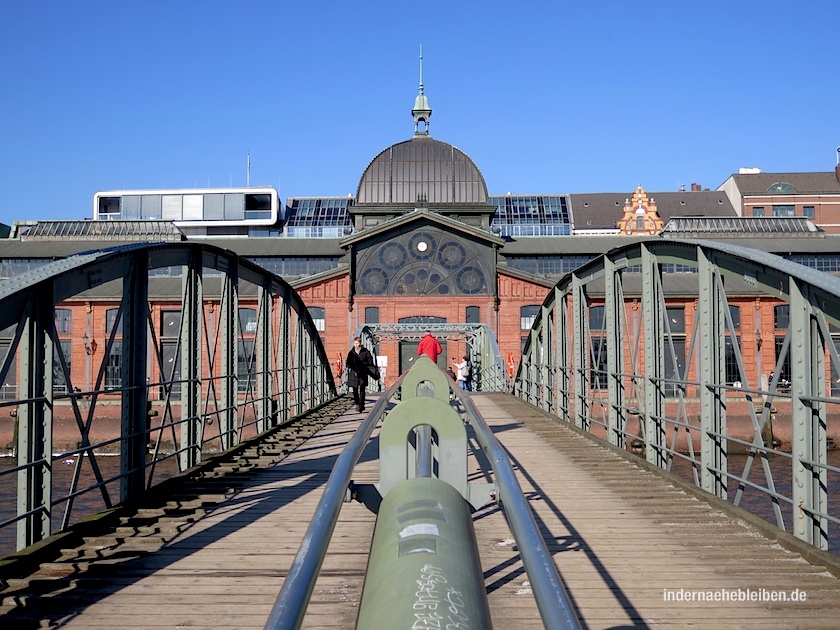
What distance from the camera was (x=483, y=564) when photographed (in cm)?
565

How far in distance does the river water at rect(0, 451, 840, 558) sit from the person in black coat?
287 inches

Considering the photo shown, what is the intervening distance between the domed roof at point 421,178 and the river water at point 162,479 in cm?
2073

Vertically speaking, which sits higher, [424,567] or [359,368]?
[359,368]

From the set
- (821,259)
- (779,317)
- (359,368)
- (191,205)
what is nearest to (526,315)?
(779,317)

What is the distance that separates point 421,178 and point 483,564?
4405 centimetres

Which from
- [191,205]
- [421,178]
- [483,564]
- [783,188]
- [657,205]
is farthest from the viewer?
[657,205]

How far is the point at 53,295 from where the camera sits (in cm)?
619

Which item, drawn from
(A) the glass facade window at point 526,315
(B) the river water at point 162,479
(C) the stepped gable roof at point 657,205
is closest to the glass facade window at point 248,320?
(B) the river water at point 162,479

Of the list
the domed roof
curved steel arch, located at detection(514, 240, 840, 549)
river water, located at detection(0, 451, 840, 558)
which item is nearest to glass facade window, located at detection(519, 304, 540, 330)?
the domed roof

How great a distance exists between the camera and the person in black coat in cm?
1689

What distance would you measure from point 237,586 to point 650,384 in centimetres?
631

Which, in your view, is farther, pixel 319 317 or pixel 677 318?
pixel 319 317

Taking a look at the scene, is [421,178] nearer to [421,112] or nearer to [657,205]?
[421,112]

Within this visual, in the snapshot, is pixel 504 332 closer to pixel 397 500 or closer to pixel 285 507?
pixel 285 507
